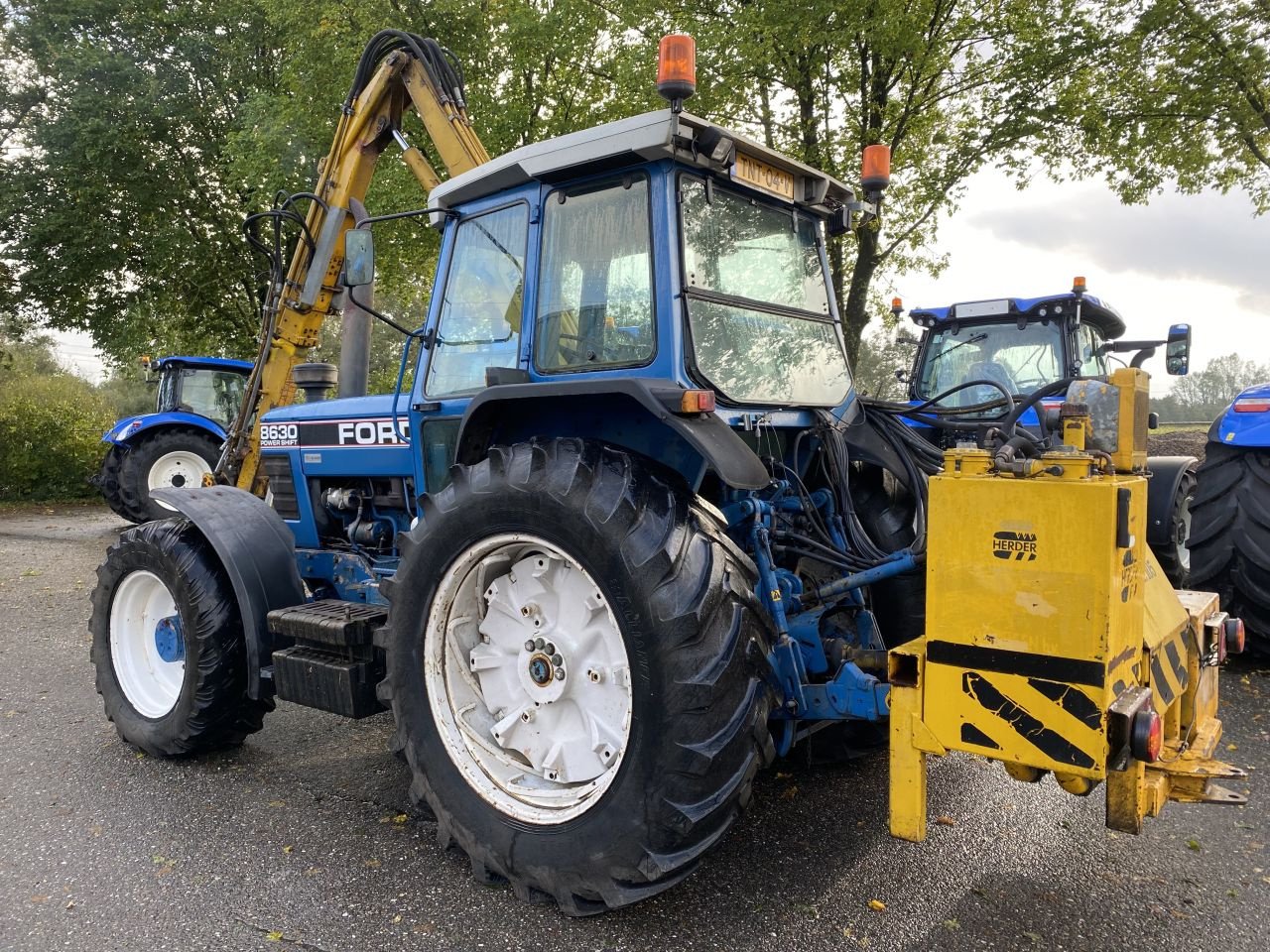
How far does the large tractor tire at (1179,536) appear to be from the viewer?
16.8 feet

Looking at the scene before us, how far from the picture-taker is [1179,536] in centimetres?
550

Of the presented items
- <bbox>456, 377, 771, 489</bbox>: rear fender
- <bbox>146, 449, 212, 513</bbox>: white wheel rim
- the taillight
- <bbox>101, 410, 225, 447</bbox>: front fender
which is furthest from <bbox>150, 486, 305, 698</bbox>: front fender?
<bbox>101, 410, 225, 447</bbox>: front fender

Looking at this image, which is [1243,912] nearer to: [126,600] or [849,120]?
[126,600]

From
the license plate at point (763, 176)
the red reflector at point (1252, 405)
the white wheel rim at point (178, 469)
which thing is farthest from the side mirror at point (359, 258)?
the white wheel rim at point (178, 469)

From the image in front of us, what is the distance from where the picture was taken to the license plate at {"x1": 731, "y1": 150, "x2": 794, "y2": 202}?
3053 mm

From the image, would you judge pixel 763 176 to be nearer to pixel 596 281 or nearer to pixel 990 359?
pixel 596 281

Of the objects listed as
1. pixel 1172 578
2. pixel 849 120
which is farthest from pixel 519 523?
pixel 849 120

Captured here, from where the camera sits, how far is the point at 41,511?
1588 cm

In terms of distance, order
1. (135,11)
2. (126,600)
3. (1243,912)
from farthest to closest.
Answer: (135,11)
(126,600)
(1243,912)

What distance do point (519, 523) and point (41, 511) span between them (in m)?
16.9

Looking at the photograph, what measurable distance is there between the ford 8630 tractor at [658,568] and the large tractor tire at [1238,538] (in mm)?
2183

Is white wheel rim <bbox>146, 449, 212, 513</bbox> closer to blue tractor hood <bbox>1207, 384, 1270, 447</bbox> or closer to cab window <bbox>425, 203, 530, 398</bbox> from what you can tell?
cab window <bbox>425, 203, 530, 398</bbox>

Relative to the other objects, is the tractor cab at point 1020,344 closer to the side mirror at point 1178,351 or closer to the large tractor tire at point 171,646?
the side mirror at point 1178,351

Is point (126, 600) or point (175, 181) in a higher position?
point (175, 181)
